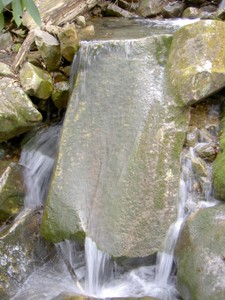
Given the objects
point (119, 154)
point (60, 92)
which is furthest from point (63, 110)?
point (119, 154)

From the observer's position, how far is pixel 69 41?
4.86 meters

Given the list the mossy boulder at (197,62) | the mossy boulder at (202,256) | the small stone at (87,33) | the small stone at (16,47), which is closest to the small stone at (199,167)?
the mossy boulder at (202,256)

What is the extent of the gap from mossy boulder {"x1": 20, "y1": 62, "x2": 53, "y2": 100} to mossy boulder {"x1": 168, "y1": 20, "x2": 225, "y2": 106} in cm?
166

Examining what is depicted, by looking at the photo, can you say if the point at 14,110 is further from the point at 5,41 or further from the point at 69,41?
the point at 5,41

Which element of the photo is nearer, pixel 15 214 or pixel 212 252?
pixel 212 252

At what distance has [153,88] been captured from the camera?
14.0ft

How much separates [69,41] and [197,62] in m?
1.76

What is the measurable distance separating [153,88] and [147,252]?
187 cm

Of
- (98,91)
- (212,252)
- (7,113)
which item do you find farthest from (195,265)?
(7,113)

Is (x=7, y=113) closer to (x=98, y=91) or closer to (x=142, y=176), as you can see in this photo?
(x=98, y=91)

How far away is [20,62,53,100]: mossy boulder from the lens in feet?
15.6

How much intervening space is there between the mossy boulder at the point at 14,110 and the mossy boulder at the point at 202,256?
7.96 feet

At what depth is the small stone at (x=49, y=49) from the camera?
5004 millimetres

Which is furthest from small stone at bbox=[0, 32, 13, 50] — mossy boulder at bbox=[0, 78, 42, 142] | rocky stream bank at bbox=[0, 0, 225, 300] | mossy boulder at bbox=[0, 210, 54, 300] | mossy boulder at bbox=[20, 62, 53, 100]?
mossy boulder at bbox=[0, 210, 54, 300]
